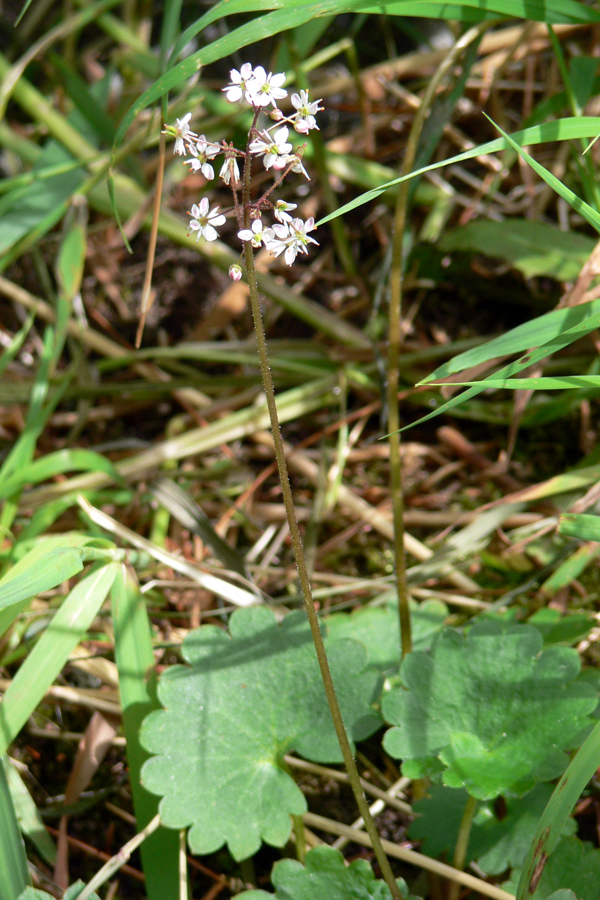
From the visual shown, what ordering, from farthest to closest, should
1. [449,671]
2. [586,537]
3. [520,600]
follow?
1. [520,600]
2. [449,671]
3. [586,537]

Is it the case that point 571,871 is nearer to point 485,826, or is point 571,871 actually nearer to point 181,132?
point 485,826

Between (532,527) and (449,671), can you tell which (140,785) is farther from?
(532,527)

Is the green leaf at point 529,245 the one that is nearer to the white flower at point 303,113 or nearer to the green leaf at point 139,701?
the white flower at point 303,113

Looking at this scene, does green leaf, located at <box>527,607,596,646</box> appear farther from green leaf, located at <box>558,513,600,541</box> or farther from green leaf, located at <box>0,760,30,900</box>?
green leaf, located at <box>0,760,30,900</box>

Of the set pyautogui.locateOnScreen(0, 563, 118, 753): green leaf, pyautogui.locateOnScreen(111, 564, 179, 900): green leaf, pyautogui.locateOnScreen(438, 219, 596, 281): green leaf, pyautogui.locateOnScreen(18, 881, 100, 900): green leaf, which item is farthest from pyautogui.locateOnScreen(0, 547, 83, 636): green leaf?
pyautogui.locateOnScreen(438, 219, 596, 281): green leaf

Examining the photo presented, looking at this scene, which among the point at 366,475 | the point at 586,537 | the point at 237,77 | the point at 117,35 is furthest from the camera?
the point at 117,35

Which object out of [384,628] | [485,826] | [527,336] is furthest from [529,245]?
[485,826]

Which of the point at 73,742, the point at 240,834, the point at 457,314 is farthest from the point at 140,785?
the point at 457,314
